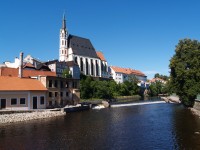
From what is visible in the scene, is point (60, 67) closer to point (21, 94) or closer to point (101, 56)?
point (101, 56)

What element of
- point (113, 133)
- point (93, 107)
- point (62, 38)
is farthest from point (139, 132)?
point (62, 38)

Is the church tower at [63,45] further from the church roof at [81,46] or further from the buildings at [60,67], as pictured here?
Result: the buildings at [60,67]

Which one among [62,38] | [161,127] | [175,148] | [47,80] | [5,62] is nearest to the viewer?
[175,148]

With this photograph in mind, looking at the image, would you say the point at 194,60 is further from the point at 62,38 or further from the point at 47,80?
the point at 62,38

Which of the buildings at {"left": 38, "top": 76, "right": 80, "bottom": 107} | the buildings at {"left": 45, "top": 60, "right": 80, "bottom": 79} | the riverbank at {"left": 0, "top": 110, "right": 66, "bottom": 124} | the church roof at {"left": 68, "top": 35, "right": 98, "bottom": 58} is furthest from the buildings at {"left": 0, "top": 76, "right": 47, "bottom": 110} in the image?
the church roof at {"left": 68, "top": 35, "right": 98, "bottom": 58}

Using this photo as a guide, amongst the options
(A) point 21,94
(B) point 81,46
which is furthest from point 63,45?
(A) point 21,94

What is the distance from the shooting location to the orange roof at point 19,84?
5099 centimetres

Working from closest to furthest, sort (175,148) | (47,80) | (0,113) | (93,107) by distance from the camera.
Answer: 1. (175,148)
2. (0,113)
3. (47,80)
4. (93,107)

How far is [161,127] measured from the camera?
37719mm

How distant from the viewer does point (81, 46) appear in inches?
6063

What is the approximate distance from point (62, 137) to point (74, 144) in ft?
13.2

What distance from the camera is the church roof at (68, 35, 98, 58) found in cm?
14850

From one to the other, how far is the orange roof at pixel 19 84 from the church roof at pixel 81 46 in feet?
294

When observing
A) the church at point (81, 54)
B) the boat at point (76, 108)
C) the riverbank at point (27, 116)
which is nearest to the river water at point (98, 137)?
the riverbank at point (27, 116)
